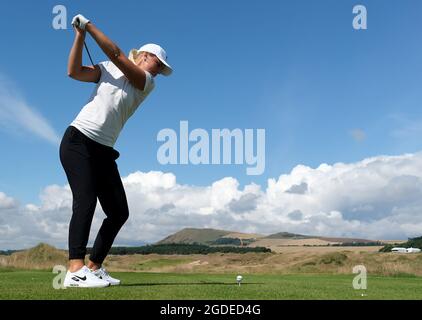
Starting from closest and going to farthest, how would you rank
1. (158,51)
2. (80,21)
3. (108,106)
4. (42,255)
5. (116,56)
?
(80,21)
(116,56)
(108,106)
(158,51)
(42,255)

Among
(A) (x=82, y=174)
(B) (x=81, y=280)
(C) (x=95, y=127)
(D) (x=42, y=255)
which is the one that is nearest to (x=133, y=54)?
(C) (x=95, y=127)

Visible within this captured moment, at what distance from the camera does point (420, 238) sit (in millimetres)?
42219

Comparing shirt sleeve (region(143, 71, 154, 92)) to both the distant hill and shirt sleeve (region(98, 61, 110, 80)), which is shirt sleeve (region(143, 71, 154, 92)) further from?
the distant hill

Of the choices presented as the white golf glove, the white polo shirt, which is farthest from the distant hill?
the white golf glove

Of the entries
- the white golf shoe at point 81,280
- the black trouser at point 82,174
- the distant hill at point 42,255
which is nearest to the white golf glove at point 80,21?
the black trouser at point 82,174

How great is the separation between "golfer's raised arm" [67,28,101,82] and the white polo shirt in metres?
0.09

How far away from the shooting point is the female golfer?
5.37 meters

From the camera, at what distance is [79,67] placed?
5.56 meters

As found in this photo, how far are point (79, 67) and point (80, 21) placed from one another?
0.53 meters

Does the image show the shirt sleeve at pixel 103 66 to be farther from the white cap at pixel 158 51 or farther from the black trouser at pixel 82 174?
the black trouser at pixel 82 174

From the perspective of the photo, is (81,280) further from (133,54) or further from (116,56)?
(133,54)

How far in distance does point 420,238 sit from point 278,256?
15078 millimetres

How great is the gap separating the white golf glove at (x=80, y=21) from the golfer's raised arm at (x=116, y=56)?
1.8 inches
